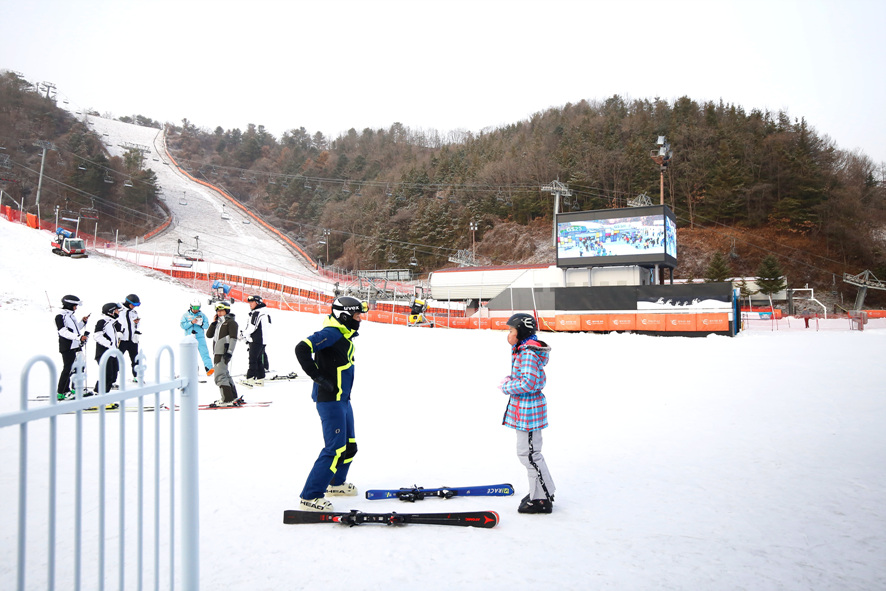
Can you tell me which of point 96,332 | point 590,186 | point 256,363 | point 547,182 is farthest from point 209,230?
point 96,332

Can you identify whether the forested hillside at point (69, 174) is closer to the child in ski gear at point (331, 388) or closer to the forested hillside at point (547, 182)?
the forested hillside at point (547, 182)

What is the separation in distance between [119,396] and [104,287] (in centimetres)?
2755

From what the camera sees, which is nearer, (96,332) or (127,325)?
(96,332)

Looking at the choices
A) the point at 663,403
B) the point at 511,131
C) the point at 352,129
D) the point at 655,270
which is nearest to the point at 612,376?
the point at 663,403

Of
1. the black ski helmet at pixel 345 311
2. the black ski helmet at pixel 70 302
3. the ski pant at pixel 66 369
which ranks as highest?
the black ski helmet at pixel 70 302

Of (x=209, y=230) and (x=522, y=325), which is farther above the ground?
(x=209, y=230)

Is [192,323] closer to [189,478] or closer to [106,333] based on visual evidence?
[106,333]

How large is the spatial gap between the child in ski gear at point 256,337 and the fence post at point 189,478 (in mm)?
7686

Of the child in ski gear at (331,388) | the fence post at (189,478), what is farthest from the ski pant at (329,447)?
the fence post at (189,478)

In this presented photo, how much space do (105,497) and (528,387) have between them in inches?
133

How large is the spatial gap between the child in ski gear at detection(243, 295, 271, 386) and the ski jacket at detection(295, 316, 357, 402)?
6.00 metres

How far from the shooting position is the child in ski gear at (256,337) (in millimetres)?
10031

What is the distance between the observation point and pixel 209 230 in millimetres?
64875

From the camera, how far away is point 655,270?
104 ft
